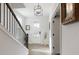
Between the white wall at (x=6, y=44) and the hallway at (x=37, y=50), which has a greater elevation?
the white wall at (x=6, y=44)

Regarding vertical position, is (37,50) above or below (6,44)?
below

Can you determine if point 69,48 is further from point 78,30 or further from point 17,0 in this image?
point 17,0

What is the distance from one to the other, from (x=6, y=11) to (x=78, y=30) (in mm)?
783

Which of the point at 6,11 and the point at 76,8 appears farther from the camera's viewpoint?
the point at 6,11

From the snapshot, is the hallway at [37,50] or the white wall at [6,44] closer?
the white wall at [6,44]

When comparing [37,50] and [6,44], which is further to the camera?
[37,50]

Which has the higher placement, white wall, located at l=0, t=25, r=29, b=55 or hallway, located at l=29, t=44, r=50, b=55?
white wall, located at l=0, t=25, r=29, b=55

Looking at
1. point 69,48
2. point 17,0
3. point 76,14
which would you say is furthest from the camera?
point 69,48

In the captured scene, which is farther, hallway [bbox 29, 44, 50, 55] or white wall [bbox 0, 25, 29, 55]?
hallway [bbox 29, 44, 50, 55]

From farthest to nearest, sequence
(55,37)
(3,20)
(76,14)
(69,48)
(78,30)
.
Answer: (55,37) → (3,20) → (69,48) → (78,30) → (76,14)

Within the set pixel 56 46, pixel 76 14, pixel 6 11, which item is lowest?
pixel 56 46

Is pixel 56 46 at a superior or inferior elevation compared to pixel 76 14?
inferior
